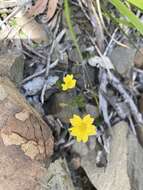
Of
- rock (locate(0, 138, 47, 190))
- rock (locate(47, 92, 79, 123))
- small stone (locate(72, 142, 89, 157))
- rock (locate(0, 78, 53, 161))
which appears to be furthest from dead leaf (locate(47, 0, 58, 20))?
rock (locate(0, 138, 47, 190))

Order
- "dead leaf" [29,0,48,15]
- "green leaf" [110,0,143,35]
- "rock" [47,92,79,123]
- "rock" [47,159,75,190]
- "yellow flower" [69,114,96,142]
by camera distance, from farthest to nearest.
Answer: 1. "dead leaf" [29,0,48,15]
2. "rock" [47,92,79,123]
3. "yellow flower" [69,114,96,142]
4. "rock" [47,159,75,190]
5. "green leaf" [110,0,143,35]

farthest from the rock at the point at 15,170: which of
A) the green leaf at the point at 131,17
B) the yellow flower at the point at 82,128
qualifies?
the green leaf at the point at 131,17

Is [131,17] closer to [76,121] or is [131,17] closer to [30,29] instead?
[76,121]

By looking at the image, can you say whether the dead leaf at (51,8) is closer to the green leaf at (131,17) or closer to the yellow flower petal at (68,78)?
the yellow flower petal at (68,78)

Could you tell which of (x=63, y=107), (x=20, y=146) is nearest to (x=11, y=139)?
(x=20, y=146)

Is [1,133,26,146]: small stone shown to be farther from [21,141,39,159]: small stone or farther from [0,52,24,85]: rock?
[0,52,24,85]: rock

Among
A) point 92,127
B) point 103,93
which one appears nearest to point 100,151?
point 92,127
